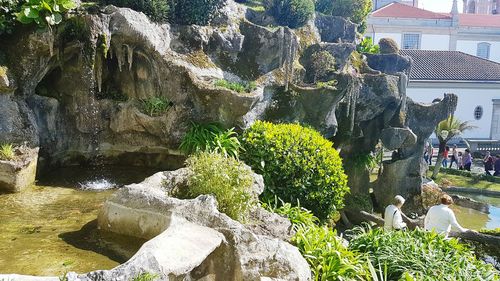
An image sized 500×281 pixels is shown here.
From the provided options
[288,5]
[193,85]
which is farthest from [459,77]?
[193,85]

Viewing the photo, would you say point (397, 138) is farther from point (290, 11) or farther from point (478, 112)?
point (478, 112)

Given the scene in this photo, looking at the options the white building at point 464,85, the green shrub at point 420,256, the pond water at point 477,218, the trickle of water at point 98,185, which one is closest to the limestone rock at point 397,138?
the pond water at point 477,218

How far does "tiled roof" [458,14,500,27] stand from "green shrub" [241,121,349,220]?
4226 cm

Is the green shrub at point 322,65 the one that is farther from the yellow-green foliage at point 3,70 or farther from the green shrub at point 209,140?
the yellow-green foliage at point 3,70

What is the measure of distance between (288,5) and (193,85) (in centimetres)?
572

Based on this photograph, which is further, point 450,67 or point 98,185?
point 450,67

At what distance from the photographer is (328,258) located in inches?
276

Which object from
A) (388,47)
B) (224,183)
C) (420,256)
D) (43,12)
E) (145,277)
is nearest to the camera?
(145,277)

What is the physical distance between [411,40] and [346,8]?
96.7ft

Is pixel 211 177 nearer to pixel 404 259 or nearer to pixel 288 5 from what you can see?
pixel 404 259

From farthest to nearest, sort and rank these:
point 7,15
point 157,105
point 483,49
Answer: point 483,49, point 157,105, point 7,15

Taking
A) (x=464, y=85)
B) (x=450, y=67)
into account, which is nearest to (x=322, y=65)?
(x=464, y=85)

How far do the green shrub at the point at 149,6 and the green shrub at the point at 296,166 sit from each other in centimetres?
388

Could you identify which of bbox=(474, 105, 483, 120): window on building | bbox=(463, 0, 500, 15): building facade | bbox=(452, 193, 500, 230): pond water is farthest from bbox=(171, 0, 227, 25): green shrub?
bbox=(463, 0, 500, 15): building facade
